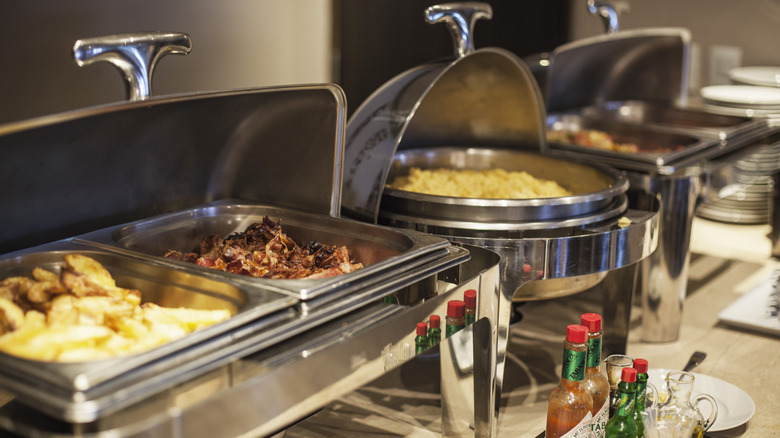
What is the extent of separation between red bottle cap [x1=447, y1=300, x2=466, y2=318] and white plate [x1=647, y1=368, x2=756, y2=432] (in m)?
0.64

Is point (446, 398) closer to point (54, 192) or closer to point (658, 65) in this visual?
point (54, 192)

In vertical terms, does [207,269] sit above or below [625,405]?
above

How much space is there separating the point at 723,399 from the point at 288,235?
1058 millimetres

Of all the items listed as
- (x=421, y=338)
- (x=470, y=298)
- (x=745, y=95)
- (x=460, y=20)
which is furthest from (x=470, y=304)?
(x=745, y=95)

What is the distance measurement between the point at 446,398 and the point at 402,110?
62cm

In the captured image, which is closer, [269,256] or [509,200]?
[269,256]

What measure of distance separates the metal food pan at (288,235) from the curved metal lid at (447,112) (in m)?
0.23

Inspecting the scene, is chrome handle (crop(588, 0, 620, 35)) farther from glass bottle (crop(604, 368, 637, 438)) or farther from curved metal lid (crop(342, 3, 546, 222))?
glass bottle (crop(604, 368, 637, 438))

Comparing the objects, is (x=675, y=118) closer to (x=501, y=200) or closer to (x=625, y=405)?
(x=501, y=200)

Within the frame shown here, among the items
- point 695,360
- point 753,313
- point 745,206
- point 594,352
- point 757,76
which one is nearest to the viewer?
point 594,352

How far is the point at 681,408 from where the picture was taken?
1517mm

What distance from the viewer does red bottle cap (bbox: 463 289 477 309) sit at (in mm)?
1329

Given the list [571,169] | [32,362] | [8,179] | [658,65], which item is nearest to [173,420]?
[32,362]

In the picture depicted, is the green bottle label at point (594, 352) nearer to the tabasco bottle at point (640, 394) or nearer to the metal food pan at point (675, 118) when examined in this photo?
the tabasco bottle at point (640, 394)
